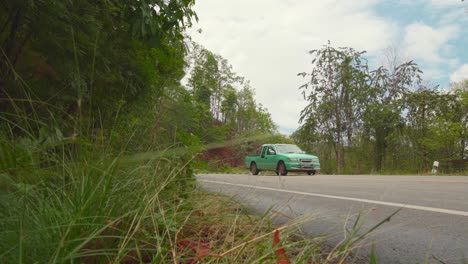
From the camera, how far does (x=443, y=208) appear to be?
434 centimetres

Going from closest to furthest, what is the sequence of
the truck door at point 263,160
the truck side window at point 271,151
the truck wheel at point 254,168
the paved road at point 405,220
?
the paved road at point 405,220
the truck side window at point 271,151
the truck door at point 263,160
the truck wheel at point 254,168

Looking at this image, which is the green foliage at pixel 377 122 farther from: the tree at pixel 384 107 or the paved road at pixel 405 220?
the paved road at pixel 405 220

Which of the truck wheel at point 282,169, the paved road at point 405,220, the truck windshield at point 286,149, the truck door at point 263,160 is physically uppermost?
the truck windshield at point 286,149

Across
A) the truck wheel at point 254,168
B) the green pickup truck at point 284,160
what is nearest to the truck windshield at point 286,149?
the green pickup truck at point 284,160

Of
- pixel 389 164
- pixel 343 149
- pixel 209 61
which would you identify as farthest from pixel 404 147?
pixel 209 61

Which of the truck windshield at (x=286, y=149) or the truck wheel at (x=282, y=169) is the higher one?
the truck windshield at (x=286, y=149)

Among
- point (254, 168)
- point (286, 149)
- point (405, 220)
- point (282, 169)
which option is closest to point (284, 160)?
point (282, 169)

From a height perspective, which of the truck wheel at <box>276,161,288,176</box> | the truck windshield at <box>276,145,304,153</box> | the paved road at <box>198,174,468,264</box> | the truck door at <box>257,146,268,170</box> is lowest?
the paved road at <box>198,174,468,264</box>

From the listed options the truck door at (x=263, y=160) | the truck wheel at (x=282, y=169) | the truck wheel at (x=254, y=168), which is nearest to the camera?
the truck wheel at (x=282, y=169)

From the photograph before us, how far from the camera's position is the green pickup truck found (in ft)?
61.3

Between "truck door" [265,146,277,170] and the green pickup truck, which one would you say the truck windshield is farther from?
"truck door" [265,146,277,170]

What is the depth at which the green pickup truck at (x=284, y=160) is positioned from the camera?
18.7 metres

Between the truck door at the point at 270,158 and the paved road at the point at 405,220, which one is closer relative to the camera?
the paved road at the point at 405,220

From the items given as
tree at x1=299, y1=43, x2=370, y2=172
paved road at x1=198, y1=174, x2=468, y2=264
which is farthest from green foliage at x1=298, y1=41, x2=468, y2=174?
paved road at x1=198, y1=174, x2=468, y2=264
